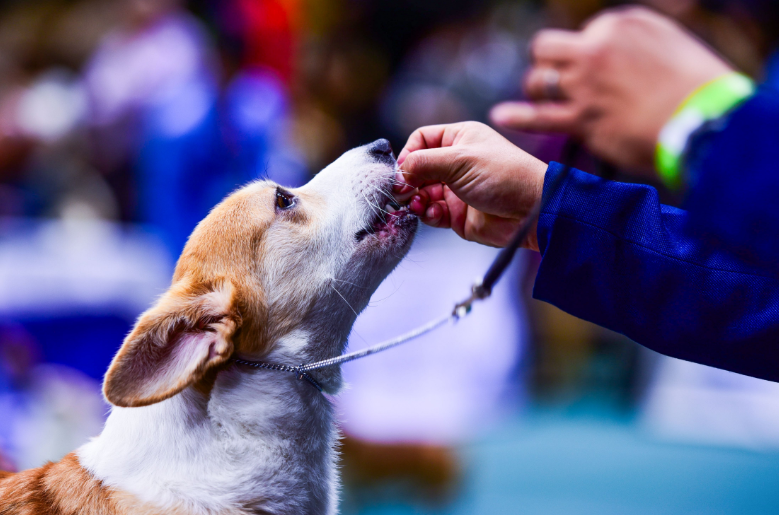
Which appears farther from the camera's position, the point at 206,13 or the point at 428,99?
the point at 428,99

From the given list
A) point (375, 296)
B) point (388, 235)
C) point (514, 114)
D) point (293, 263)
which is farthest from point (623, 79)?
point (375, 296)

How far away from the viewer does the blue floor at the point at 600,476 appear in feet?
12.2

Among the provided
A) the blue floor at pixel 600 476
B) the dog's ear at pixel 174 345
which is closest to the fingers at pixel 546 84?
the dog's ear at pixel 174 345

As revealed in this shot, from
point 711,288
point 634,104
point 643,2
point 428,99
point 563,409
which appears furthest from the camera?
point 428,99

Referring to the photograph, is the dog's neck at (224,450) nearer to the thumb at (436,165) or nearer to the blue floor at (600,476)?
the thumb at (436,165)

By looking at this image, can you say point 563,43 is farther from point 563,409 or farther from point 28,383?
point 563,409

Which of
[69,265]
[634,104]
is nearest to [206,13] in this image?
[69,265]

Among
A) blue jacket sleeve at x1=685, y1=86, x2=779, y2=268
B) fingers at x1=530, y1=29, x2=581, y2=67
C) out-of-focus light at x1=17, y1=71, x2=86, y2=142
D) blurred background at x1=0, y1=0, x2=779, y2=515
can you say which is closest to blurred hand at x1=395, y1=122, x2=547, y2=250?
fingers at x1=530, y1=29, x2=581, y2=67

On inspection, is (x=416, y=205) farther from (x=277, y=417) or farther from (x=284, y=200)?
(x=277, y=417)

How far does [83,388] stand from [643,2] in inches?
148

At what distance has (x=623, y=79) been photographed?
1.52 m

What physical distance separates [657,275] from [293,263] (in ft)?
3.28

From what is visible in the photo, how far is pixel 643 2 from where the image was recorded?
2770 mm

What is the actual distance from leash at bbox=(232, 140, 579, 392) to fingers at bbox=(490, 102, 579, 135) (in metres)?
0.06
